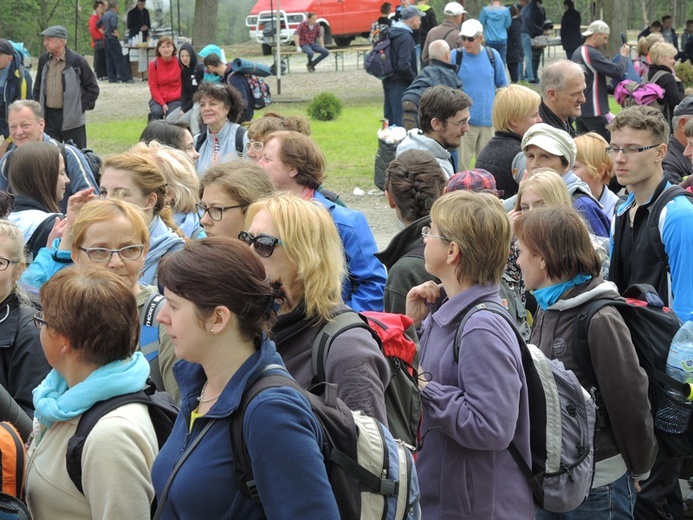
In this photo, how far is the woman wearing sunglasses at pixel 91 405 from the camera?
268cm

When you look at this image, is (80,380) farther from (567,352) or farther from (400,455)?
(567,352)

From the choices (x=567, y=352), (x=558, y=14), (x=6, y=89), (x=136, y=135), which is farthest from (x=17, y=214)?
(x=558, y=14)

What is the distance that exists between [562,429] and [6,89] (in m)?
11.1

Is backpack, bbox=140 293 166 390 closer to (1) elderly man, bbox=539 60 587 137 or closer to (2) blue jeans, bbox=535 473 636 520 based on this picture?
(2) blue jeans, bbox=535 473 636 520

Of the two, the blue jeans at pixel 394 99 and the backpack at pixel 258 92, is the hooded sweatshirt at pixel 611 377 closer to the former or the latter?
the backpack at pixel 258 92

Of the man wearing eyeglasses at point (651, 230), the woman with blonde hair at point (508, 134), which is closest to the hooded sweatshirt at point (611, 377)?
the man wearing eyeglasses at point (651, 230)

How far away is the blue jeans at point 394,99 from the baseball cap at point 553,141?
10.5 meters

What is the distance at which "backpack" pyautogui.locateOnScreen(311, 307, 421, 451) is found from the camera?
295 cm

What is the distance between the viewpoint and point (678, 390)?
3906 millimetres

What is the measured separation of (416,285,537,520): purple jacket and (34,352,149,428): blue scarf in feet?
3.34

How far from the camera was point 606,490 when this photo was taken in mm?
3830

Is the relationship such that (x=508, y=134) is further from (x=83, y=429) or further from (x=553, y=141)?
(x=83, y=429)

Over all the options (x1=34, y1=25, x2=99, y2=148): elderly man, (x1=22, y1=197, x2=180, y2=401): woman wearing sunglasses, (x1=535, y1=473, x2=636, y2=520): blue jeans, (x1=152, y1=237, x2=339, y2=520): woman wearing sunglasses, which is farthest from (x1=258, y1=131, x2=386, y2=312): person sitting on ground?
(x1=34, y1=25, x2=99, y2=148): elderly man

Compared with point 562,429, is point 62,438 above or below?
above
